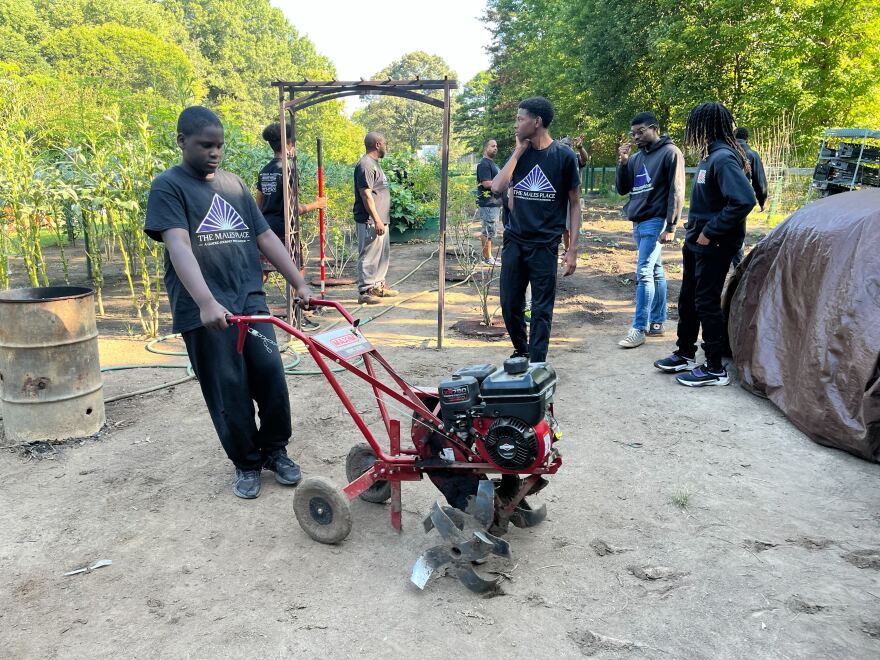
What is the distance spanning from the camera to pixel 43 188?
6281mm

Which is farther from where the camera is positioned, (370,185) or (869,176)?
(869,176)

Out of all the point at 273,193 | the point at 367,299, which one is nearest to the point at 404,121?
the point at 367,299

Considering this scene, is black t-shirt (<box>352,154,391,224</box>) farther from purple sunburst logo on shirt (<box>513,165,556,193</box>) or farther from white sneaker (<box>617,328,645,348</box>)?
white sneaker (<box>617,328,645,348</box>)

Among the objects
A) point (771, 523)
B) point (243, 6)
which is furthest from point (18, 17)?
point (771, 523)

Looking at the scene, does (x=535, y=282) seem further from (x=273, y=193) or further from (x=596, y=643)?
(x=273, y=193)

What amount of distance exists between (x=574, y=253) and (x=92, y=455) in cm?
385

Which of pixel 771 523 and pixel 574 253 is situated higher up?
pixel 574 253

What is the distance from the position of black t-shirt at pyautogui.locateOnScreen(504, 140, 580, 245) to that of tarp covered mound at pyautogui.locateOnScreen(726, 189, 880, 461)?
1.71 metres

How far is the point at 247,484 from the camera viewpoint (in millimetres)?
3863

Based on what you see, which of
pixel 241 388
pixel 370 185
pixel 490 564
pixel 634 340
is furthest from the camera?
pixel 370 185

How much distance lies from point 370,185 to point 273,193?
1.47 m

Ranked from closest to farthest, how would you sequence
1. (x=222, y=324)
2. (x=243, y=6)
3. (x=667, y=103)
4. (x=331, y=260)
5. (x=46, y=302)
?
1. (x=222, y=324)
2. (x=46, y=302)
3. (x=331, y=260)
4. (x=667, y=103)
5. (x=243, y=6)

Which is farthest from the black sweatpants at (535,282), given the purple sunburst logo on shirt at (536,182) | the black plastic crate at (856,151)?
the black plastic crate at (856,151)

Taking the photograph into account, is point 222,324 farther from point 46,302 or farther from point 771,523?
point 771,523
